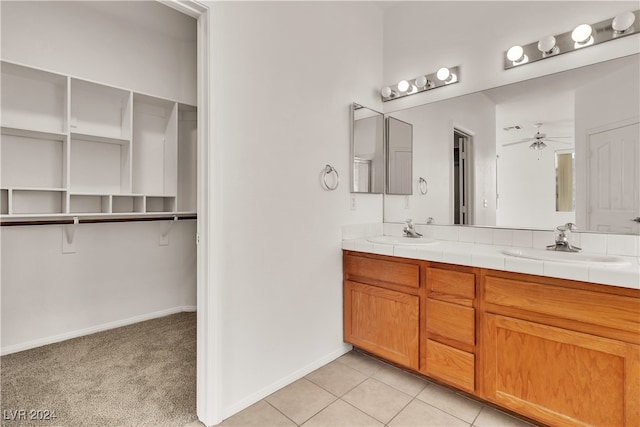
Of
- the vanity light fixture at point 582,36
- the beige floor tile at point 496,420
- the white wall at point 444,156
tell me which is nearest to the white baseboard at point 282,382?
the beige floor tile at point 496,420

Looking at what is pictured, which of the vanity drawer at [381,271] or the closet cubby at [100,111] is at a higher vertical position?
the closet cubby at [100,111]

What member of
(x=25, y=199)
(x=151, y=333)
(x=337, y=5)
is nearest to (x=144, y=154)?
(x=25, y=199)

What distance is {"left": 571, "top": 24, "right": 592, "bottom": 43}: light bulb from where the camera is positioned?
5.48 ft

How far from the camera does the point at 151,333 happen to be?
265cm

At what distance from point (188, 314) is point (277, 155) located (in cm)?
215

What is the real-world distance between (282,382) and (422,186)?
1.70 meters

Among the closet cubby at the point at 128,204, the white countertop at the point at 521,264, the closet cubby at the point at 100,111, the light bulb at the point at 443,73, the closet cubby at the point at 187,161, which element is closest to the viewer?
the white countertop at the point at 521,264

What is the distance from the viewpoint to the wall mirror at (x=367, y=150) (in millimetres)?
2395

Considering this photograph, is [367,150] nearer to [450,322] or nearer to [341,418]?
[450,322]

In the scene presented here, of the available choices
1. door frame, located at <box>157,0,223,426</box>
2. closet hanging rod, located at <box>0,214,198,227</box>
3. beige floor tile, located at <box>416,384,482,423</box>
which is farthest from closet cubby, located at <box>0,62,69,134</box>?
beige floor tile, located at <box>416,384,482,423</box>

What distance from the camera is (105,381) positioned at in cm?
192

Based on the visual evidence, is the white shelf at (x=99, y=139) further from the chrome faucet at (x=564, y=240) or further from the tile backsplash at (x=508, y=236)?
the chrome faucet at (x=564, y=240)

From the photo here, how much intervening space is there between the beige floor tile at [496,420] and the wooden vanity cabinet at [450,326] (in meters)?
0.13

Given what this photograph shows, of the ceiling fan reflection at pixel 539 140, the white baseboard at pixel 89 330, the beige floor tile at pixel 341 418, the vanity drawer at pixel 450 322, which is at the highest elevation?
the ceiling fan reflection at pixel 539 140
